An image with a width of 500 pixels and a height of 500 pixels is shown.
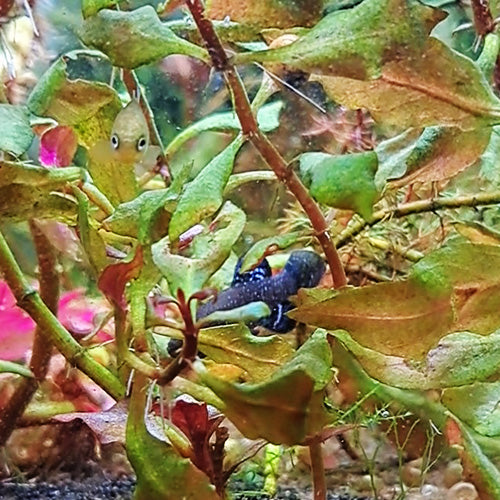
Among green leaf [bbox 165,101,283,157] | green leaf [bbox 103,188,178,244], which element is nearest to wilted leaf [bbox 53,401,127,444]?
green leaf [bbox 103,188,178,244]

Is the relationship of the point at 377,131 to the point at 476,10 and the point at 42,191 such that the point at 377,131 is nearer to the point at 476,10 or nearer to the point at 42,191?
the point at 476,10

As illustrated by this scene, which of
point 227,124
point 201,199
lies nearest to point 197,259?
point 201,199

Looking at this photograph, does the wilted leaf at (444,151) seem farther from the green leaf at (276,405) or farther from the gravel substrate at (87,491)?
the gravel substrate at (87,491)

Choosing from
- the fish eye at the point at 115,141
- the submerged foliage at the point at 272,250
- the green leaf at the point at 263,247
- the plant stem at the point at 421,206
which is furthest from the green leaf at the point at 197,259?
the plant stem at the point at 421,206

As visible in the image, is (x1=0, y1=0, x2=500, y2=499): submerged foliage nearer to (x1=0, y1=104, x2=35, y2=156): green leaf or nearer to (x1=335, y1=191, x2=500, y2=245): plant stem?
(x1=0, y1=104, x2=35, y2=156): green leaf

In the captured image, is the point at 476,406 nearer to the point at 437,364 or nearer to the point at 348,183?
the point at 437,364
